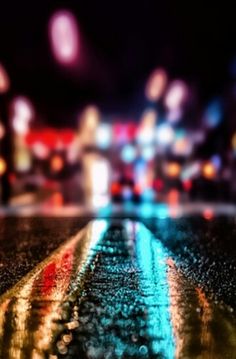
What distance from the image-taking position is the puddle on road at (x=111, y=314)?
5219mm

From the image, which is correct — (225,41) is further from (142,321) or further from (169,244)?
(142,321)

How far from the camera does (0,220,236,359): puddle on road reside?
5.22 m

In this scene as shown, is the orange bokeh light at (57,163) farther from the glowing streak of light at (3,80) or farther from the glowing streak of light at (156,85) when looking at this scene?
the glowing streak of light at (3,80)

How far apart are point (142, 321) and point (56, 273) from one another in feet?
10.2

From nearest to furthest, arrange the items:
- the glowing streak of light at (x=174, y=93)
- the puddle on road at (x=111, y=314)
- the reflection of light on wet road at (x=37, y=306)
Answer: the puddle on road at (x=111, y=314)
the reflection of light on wet road at (x=37, y=306)
the glowing streak of light at (x=174, y=93)

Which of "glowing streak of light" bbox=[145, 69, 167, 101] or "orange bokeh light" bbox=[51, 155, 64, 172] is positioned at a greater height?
"glowing streak of light" bbox=[145, 69, 167, 101]

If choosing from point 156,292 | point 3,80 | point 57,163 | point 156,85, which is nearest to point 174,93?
point 156,85

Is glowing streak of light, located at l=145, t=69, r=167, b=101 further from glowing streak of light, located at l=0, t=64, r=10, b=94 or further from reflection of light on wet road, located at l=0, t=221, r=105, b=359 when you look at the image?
reflection of light on wet road, located at l=0, t=221, r=105, b=359

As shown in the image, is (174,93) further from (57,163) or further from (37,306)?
(37,306)

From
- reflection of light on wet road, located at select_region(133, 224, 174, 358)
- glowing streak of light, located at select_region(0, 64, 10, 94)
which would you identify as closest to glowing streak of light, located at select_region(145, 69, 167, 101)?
glowing streak of light, located at select_region(0, 64, 10, 94)

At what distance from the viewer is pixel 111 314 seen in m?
6.49

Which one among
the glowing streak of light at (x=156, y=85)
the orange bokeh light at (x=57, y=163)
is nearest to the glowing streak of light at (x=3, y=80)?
the glowing streak of light at (x=156, y=85)

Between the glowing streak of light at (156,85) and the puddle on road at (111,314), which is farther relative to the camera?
the glowing streak of light at (156,85)

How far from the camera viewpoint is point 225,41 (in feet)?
117
